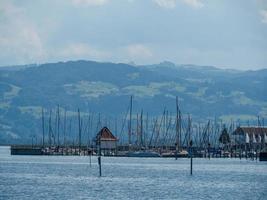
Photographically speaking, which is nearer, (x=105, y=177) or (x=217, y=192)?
(x=217, y=192)

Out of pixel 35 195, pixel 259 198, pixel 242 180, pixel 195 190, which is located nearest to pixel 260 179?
pixel 242 180

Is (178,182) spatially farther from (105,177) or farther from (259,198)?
(259,198)

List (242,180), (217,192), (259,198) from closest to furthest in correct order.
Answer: (259,198) → (217,192) → (242,180)

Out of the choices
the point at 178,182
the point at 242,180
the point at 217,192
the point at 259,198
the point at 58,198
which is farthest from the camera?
the point at 242,180

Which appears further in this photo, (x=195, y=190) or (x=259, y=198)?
(x=195, y=190)

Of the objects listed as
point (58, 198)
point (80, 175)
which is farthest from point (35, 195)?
point (80, 175)

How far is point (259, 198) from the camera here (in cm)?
8838

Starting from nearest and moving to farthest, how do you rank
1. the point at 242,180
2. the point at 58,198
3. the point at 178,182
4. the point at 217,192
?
the point at 58,198, the point at 217,192, the point at 178,182, the point at 242,180

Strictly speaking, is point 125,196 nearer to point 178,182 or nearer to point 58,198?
point 58,198

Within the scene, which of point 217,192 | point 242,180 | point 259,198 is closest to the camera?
point 259,198

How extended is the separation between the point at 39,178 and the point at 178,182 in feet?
54.2

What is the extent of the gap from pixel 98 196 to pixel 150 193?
7343 millimetres

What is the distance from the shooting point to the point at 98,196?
3356 inches

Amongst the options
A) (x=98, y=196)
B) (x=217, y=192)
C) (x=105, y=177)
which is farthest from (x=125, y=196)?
(x=105, y=177)
